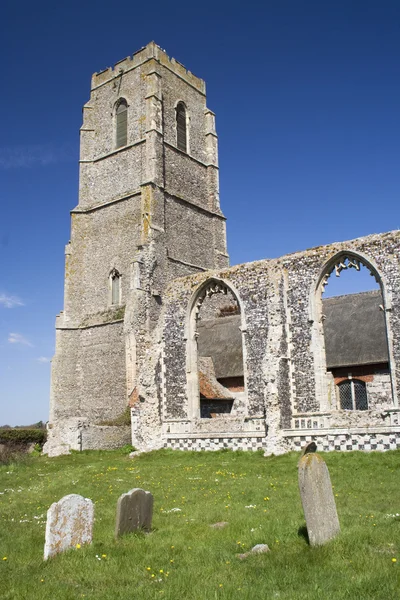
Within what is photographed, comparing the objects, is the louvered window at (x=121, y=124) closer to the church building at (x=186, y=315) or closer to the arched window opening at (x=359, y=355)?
the church building at (x=186, y=315)

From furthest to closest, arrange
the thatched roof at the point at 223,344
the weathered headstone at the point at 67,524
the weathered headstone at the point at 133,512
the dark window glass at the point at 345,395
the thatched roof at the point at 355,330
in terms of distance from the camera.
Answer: the thatched roof at the point at 223,344 → the dark window glass at the point at 345,395 → the thatched roof at the point at 355,330 → the weathered headstone at the point at 133,512 → the weathered headstone at the point at 67,524

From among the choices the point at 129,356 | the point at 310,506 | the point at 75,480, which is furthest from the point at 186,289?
the point at 310,506

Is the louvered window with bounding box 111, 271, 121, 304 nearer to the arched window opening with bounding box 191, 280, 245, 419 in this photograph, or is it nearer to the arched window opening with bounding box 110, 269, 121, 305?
the arched window opening with bounding box 110, 269, 121, 305

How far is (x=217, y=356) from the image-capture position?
84.6 ft

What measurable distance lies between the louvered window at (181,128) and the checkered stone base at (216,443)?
1718 cm

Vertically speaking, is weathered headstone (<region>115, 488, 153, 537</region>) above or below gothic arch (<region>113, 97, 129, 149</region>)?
below

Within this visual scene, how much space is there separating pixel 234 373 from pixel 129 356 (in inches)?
192

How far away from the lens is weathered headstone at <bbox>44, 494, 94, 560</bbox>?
20.1 ft

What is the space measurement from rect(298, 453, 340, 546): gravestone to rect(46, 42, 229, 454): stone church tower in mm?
14625

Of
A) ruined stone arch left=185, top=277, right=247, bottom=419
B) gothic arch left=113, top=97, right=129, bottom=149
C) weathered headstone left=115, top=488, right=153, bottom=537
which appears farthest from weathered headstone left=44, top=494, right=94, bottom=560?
gothic arch left=113, top=97, right=129, bottom=149

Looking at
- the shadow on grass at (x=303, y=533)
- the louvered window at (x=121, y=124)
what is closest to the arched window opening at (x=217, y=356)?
the louvered window at (x=121, y=124)

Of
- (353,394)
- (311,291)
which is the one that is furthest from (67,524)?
(353,394)

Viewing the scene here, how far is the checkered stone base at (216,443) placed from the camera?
17016 millimetres

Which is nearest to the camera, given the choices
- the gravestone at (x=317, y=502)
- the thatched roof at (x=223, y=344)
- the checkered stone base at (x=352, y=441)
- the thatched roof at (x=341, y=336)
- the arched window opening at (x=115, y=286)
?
the gravestone at (x=317, y=502)
